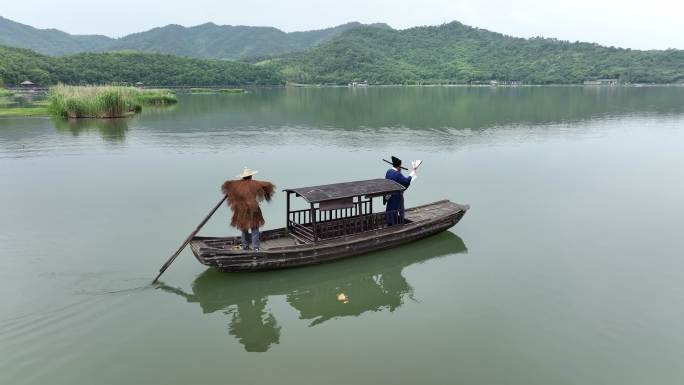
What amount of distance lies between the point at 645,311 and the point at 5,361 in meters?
12.0

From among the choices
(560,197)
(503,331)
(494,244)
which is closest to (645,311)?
(503,331)

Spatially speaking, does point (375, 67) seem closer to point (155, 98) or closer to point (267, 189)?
point (155, 98)

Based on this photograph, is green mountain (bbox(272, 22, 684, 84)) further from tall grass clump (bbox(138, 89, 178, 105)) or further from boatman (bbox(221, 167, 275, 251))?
boatman (bbox(221, 167, 275, 251))

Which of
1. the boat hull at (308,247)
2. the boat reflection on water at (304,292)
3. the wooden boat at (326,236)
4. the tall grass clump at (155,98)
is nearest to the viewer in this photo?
the boat reflection on water at (304,292)

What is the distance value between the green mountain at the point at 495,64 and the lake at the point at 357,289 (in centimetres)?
14157

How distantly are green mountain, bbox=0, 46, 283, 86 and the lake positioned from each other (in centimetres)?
8744

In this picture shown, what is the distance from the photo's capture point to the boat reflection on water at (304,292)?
30.6ft

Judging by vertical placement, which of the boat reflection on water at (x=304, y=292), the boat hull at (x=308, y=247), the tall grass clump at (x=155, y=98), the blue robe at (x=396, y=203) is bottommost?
the boat reflection on water at (x=304, y=292)

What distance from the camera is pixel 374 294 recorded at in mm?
10680

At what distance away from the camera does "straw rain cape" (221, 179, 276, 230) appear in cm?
1070

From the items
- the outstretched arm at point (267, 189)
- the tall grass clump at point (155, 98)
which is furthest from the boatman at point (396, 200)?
the tall grass clump at point (155, 98)

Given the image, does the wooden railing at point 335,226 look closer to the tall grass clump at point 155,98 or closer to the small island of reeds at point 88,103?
the small island of reeds at point 88,103

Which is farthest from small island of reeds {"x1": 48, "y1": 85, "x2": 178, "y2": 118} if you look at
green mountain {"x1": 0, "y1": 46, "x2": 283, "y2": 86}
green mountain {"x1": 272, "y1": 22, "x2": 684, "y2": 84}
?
green mountain {"x1": 272, "y1": 22, "x2": 684, "y2": 84}

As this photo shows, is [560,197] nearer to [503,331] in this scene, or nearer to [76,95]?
[503,331]
